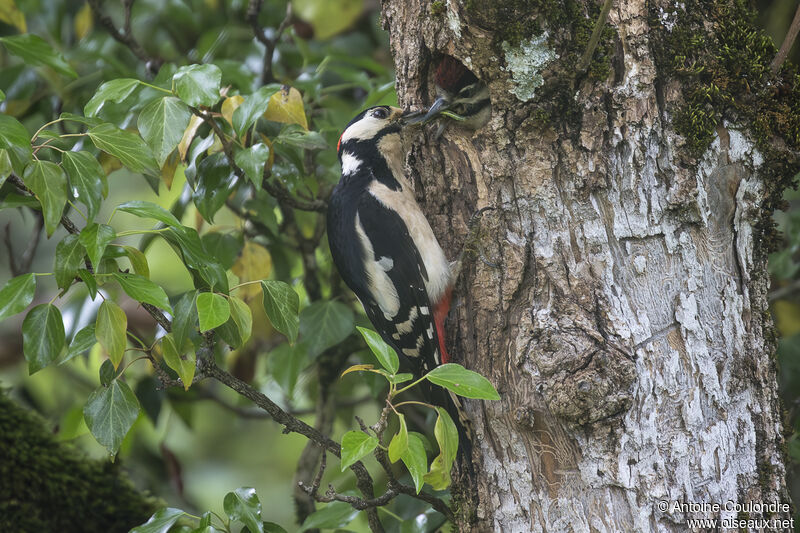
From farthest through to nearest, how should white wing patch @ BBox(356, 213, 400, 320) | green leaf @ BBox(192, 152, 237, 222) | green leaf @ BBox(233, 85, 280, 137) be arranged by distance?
white wing patch @ BBox(356, 213, 400, 320) → green leaf @ BBox(192, 152, 237, 222) → green leaf @ BBox(233, 85, 280, 137)

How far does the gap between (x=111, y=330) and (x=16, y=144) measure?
0.38m

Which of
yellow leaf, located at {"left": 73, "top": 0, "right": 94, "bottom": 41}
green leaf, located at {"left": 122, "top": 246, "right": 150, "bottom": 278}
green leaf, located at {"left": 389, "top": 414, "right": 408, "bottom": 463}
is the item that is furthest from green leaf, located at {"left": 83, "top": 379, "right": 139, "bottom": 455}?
yellow leaf, located at {"left": 73, "top": 0, "right": 94, "bottom": 41}

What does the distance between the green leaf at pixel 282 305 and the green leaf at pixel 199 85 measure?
42 centimetres

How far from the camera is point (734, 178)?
5.26ft

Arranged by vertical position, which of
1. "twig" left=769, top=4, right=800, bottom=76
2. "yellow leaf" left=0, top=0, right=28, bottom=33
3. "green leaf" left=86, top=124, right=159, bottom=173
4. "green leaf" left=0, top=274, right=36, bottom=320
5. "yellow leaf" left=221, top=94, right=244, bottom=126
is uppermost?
"yellow leaf" left=0, top=0, right=28, bottom=33

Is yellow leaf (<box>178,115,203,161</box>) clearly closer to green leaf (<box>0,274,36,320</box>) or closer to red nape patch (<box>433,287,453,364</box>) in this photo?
green leaf (<box>0,274,36,320</box>)

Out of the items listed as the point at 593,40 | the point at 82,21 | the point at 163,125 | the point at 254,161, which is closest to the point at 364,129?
the point at 254,161

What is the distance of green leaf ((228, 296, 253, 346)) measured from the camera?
149 centimetres

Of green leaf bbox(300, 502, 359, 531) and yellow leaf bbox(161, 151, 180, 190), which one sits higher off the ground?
yellow leaf bbox(161, 151, 180, 190)

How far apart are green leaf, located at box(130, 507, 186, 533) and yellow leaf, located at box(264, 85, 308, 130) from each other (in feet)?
3.39

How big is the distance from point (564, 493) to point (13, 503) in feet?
5.11

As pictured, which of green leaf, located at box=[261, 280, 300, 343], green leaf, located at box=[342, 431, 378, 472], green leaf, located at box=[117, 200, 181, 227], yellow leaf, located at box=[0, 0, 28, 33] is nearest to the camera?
green leaf, located at box=[342, 431, 378, 472]

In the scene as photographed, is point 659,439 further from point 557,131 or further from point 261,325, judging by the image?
point 261,325

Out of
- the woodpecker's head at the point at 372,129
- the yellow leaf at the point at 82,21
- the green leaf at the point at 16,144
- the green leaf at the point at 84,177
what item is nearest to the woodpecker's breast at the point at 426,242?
the woodpecker's head at the point at 372,129
